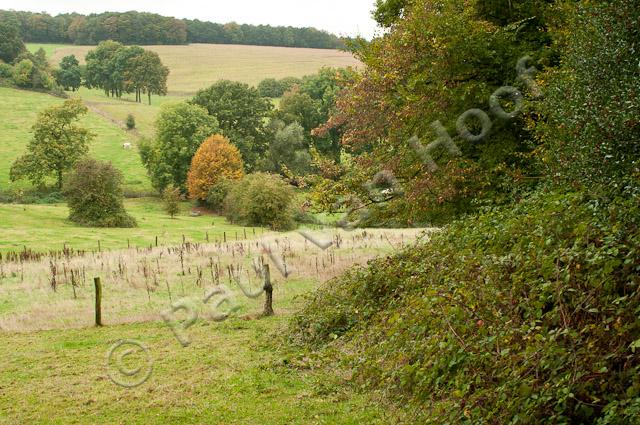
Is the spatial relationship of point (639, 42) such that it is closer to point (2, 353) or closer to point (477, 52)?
point (477, 52)

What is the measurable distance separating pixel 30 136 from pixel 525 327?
81.7 meters

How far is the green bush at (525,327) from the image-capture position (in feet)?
18.9

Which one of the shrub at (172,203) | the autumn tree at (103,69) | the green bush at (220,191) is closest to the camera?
the shrub at (172,203)

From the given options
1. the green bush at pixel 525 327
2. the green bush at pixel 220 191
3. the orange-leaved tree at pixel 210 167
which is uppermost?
the green bush at pixel 525 327

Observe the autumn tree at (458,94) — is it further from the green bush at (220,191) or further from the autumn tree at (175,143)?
the autumn tree at (175,143)

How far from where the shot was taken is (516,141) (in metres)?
15.3

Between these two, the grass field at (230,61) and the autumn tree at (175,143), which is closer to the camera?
the autumn tree at (175,143)

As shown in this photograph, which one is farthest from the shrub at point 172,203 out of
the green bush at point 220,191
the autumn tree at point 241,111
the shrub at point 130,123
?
the shrub at point 130,123

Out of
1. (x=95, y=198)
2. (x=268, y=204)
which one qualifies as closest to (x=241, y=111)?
(x=268, y=204)

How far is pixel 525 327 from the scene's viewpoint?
22.2 ft

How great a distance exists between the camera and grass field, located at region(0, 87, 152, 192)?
2746 inches

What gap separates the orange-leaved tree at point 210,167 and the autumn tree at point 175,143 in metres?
3.28

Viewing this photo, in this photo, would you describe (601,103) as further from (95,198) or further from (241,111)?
(241,111)

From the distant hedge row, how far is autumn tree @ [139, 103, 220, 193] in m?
66.9
